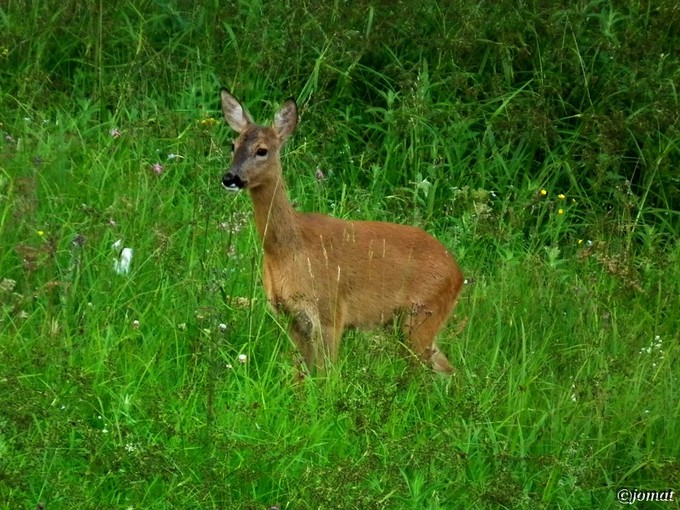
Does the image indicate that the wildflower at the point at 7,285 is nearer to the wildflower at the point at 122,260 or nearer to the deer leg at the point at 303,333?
the wildflower at the point at 122,260

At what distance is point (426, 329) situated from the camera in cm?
665

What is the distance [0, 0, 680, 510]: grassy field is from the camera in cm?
490

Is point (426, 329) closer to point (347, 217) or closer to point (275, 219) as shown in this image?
point (275, 219)

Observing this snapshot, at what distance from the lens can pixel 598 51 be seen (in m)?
8.49

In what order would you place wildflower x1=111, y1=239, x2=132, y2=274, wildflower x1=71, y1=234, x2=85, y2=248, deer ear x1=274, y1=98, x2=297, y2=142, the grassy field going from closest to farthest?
the grassy field
wildflower x1=71, y1=234, x2=85, y2=248
wildflower x1=111, y1=239, x2=132, y2=274
deer ear x1=274, y1=98, x2=297, y2=142

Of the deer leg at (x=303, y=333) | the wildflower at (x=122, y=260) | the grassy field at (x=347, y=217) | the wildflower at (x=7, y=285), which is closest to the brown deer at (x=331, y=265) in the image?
the deer leg at (x=303, y=333)

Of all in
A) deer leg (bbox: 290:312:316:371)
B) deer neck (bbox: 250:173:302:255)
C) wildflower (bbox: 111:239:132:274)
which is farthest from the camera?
deer neck (bbox: 250:173:302:255)

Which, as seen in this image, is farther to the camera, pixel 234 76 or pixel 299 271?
pixel 234 76

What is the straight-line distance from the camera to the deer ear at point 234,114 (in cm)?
680

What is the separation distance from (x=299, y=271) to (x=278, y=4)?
8.16 feet

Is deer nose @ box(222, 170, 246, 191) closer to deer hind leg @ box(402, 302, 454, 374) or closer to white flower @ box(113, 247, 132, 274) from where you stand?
white flower @ box(113, 247, 132, 274)

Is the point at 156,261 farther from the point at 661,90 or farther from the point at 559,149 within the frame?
the point at 661,90

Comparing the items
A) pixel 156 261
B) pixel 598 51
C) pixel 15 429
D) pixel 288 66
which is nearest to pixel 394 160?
pixel 288 66

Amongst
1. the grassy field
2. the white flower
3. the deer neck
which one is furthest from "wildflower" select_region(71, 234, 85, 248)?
the deer neck
